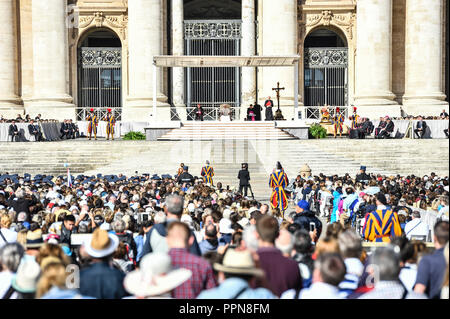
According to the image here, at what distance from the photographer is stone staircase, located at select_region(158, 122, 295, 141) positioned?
30.1 meters

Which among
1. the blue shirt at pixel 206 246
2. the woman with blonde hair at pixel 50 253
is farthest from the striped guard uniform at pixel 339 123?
the woman with blonde hair at pixel 50 253

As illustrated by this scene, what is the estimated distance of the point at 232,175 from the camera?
81.6 feet

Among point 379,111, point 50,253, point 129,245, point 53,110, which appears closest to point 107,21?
point 53,110

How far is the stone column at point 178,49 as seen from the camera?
Answer: 123 feet

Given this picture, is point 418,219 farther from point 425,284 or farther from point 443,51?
point 443,51

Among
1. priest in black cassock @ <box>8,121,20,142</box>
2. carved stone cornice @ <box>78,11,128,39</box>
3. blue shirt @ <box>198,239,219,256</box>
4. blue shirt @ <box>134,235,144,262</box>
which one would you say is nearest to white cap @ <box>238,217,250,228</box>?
blue shirt @ <box>134,235,144,262</box>

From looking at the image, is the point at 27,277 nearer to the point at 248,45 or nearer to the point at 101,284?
the point at 101,284

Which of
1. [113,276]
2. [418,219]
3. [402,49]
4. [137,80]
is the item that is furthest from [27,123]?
[113,276]

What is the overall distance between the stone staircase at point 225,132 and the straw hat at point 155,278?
2344 cm

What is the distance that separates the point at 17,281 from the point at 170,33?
3318cm

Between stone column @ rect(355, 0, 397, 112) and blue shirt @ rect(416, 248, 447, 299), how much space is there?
3107cm

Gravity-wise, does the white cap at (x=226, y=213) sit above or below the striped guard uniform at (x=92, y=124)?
below

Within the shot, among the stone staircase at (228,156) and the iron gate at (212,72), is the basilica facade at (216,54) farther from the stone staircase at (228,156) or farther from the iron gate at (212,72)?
the stone staircase at (228,156)

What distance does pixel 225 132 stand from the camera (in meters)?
30.7
